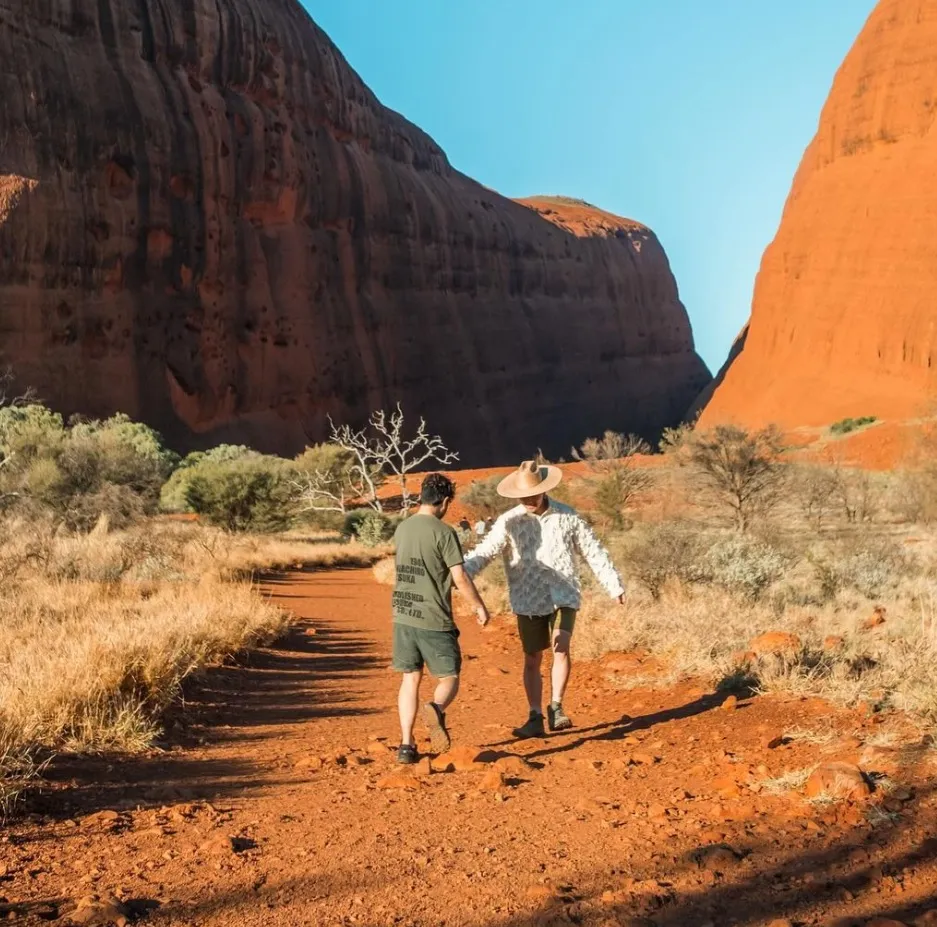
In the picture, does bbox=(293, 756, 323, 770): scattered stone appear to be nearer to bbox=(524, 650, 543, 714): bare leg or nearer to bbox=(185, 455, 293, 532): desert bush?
bbox=(524, 650, 543, 714): bare leg

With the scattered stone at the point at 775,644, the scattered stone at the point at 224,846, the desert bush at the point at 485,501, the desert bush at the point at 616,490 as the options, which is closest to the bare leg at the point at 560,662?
the scattered stone at the point at 775,644

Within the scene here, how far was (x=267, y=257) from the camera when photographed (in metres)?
43.5

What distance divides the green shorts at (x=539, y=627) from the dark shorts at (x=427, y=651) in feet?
2.37

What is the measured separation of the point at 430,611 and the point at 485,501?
70.3 feet

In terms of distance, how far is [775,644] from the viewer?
24.6 feet

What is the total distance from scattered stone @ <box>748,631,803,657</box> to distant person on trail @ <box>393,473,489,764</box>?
2.66 meters

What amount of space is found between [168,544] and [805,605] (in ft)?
28.7

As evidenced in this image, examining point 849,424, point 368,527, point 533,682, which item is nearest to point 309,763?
point 533,682

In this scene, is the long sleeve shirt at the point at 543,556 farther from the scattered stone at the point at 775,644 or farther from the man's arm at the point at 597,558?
the scattered stone at the point at 775,644

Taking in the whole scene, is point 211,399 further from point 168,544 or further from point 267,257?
point 168,544

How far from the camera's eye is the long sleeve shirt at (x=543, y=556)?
625 cm

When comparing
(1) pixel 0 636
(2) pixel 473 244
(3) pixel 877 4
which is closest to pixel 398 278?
(2) pixel 473 244

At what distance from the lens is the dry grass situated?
535 cm

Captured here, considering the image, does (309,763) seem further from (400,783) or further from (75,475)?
(75,475)
